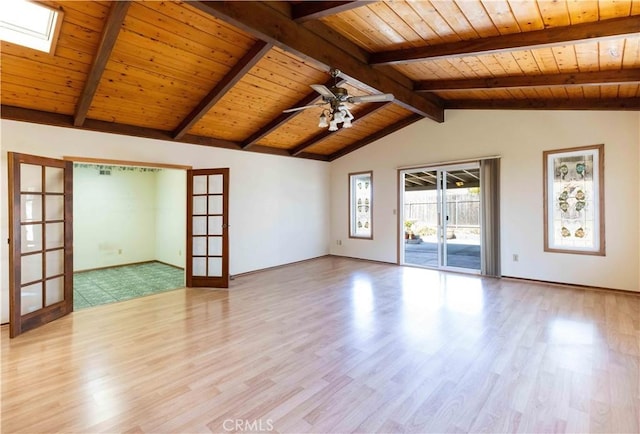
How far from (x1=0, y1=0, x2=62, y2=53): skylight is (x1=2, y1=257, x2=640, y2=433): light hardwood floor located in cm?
303

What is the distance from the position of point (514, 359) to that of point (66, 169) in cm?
559

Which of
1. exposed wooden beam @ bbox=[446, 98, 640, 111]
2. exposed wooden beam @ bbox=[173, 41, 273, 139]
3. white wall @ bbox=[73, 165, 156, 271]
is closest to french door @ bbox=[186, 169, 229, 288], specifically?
exposed wooden beam @ bbox=[173, 41, 273, 139]

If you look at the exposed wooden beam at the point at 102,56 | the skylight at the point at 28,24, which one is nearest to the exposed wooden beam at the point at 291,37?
the exposed wooden beam at the point at 102,56

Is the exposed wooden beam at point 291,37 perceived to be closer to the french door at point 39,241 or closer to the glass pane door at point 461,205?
the glass pane door at point 461,205

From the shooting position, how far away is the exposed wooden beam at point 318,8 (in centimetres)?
285

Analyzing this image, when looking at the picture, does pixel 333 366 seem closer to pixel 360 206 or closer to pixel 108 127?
pixel 108 127

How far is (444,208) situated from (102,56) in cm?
605

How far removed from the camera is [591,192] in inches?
201

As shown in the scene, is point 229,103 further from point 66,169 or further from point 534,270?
point 534,270

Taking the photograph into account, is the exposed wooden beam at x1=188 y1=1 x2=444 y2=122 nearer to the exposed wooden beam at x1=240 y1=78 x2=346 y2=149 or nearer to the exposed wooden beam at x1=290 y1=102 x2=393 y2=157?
the exposed wooden beam at x1=240 y1=78 x2=346 y2=149

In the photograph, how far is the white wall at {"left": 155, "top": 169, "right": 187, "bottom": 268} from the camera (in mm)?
6898

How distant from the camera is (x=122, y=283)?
19.0 ft

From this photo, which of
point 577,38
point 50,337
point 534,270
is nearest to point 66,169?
point 50,337

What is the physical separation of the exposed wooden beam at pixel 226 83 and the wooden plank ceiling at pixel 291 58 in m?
0.02
